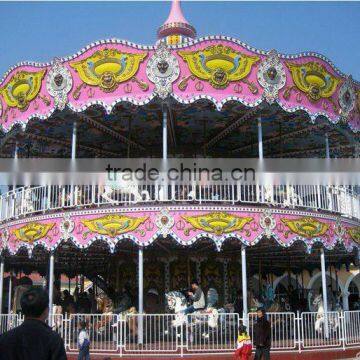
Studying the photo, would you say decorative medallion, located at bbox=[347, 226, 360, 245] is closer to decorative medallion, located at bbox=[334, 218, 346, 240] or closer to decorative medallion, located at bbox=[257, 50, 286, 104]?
decorative medallion, located at bbox=[334, 218, 346, 240]

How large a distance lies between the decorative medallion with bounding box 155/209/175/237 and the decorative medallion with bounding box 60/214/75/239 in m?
2.70

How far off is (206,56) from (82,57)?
3712 mm

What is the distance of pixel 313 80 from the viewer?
60.7 feet

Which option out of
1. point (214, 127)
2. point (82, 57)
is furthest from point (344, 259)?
point (82, 57)

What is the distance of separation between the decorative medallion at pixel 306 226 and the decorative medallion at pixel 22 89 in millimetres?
8706

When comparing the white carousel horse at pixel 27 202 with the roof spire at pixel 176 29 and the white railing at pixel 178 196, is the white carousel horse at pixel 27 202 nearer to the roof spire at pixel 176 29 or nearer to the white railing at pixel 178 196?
the white railing at pixel 178 196

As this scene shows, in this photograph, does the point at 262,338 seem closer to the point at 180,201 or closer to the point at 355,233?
the point at 180,201

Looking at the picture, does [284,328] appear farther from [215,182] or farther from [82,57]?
[82,57]

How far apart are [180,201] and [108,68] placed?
4534 millimetres

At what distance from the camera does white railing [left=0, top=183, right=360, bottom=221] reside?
17.1 metres

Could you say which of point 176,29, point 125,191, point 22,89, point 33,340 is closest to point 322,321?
point 125,191

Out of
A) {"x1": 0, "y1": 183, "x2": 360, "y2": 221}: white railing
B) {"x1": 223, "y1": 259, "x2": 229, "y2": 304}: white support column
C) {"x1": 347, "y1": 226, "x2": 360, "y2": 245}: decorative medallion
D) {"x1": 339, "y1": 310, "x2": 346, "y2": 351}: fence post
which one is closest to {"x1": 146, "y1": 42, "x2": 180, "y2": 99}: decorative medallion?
{"x1": 0, "y1": 183, "x2": 360, "y2": 221}: white railing

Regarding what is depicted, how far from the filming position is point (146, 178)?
17422 mm

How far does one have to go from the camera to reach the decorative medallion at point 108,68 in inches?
676
